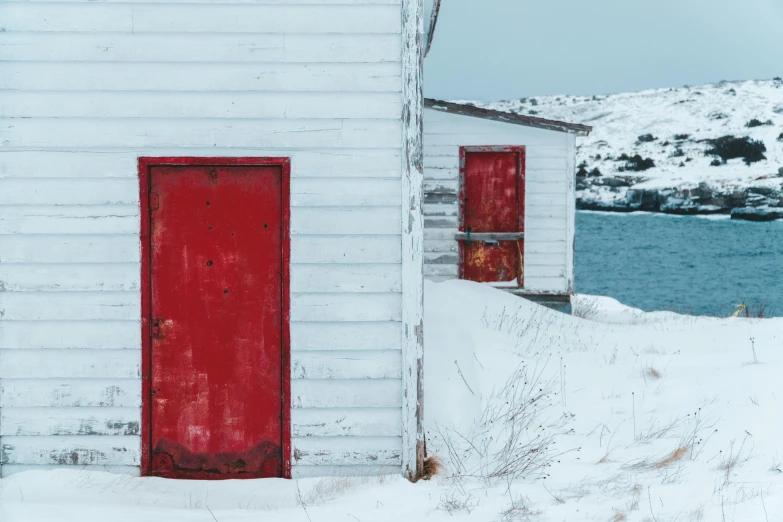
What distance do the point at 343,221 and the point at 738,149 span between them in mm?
77755

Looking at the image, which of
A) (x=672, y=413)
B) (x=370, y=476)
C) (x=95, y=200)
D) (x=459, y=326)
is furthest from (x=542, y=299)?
(x=95, y=200)

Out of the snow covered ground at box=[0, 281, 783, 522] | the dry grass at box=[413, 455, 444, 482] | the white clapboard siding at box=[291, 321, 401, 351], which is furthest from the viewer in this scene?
the dry grass at box=[413, 455, 444, 482]

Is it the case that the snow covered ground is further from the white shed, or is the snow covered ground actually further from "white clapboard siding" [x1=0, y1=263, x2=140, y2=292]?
the white shed

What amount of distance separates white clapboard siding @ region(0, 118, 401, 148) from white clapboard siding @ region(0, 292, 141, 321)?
1.11 m

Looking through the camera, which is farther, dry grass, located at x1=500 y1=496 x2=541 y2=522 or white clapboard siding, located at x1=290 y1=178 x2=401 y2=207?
white clapboard siding, located at x1=290 y1=178 x2=401 y2=207

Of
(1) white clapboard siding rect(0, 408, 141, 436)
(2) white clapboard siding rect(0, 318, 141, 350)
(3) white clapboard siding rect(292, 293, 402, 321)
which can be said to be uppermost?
(3) white clapboard siding rect(292, 293, 402, 321)

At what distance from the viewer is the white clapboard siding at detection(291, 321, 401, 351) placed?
586 centimetres

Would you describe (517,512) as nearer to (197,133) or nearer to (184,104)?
(197,133)

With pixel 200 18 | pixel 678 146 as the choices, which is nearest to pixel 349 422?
pixel 200 18

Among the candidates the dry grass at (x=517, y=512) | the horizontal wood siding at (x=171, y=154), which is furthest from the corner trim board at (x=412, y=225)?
the dry grass at (x=517, y=512)

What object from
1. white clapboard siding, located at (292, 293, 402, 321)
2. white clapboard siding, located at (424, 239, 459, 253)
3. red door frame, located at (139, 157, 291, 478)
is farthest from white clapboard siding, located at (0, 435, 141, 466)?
white clapboard siding, located at (424, 239, 459, 253)

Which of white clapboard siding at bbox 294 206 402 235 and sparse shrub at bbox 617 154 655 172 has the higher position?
sparse shrub at bbox 617 154 655 172

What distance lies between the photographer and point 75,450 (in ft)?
19.4

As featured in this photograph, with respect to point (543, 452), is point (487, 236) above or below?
above
